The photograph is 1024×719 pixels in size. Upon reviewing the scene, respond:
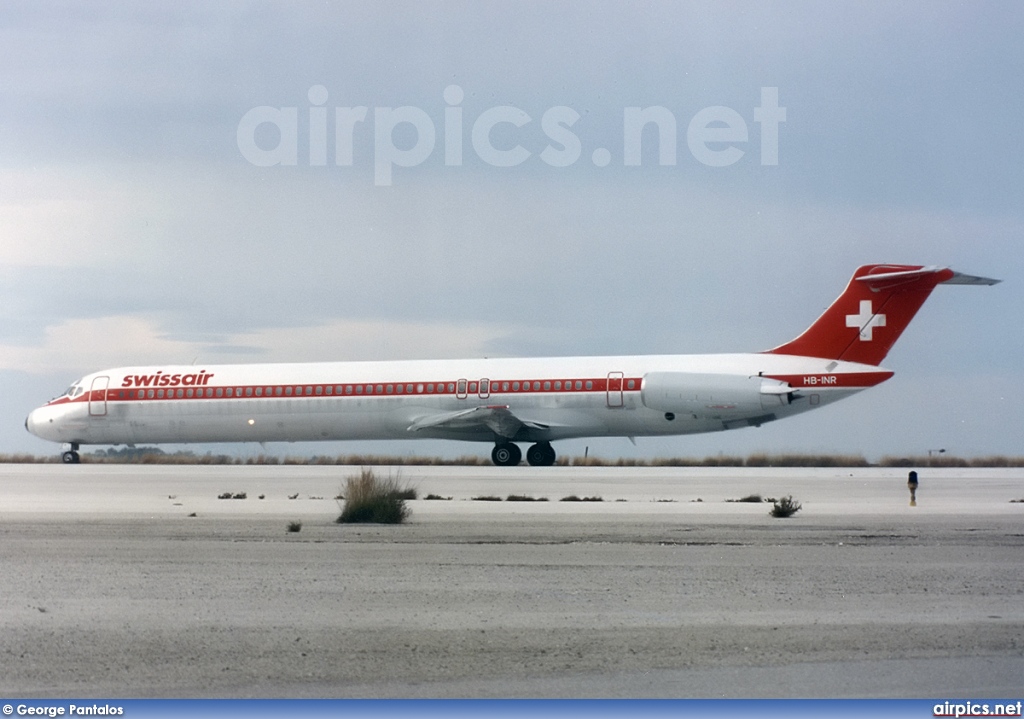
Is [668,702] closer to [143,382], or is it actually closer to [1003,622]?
[1003,622]

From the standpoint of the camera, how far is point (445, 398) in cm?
3512

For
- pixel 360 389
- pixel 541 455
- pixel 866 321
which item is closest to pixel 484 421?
pixel 541 455

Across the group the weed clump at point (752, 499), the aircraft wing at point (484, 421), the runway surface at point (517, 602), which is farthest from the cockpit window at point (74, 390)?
the weed clump at point (752, 499)

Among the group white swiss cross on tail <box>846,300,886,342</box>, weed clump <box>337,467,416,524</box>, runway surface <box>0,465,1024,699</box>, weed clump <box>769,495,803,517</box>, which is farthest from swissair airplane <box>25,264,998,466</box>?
weed clump <box>337,467,416,524</box>

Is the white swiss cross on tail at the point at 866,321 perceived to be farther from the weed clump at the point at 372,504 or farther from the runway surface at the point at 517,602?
the weed clump at the point at 372,504

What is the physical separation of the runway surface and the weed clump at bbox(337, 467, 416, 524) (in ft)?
1.61

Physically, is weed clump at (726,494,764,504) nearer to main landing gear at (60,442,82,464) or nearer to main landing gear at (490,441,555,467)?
main landing gear at (490,441,555,467)

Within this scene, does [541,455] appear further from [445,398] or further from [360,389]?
[360,389]

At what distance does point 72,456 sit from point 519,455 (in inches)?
601

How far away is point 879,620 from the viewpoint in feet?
30.1

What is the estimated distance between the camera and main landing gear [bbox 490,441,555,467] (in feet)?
114

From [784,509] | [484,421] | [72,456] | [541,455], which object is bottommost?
[784,509]

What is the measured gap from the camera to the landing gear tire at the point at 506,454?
114 feet

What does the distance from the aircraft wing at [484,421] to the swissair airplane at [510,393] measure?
0.04 metres
